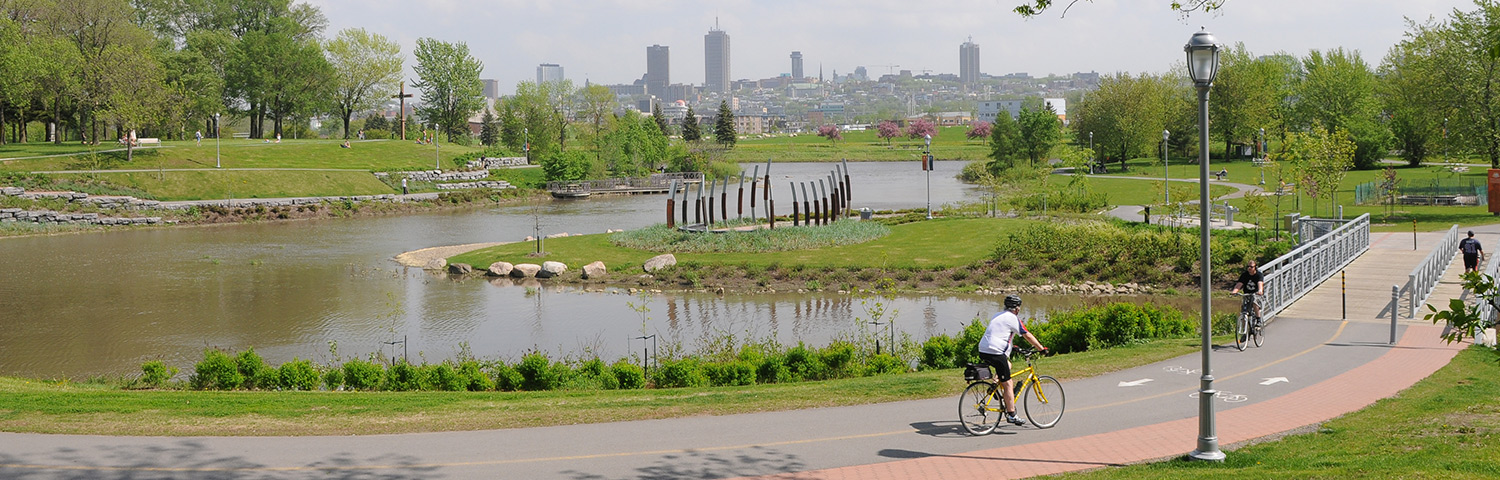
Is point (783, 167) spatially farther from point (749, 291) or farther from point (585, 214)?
point (749, 291)

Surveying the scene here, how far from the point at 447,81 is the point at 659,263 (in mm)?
77098

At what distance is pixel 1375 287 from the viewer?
86.3ft

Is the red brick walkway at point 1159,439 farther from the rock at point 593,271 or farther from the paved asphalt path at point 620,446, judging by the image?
the rock at point 593,271

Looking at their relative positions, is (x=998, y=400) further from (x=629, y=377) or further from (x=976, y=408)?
(x=629, y=377)

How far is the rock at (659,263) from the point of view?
3669cm

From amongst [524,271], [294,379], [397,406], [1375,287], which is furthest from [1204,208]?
[524,271]

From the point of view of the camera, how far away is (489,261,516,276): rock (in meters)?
37.7

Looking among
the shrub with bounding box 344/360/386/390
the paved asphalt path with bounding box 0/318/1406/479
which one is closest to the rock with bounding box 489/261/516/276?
the shrub with bounding box 344/360/386/390

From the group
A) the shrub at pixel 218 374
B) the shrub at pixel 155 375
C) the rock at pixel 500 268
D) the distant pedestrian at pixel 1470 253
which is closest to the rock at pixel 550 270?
the rock at pixel 500 268

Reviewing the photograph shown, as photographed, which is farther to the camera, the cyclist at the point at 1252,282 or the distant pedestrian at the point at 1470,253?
the distant pedestrian at the point at 1470,253

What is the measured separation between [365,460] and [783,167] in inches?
5021

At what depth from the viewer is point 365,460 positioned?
11961mm

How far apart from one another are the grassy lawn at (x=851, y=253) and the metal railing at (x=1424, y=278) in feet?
41.6

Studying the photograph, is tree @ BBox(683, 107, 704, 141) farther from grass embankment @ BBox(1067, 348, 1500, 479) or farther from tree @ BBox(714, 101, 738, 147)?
grass embankment @ BBox(1067, 348, 1500, 479)
